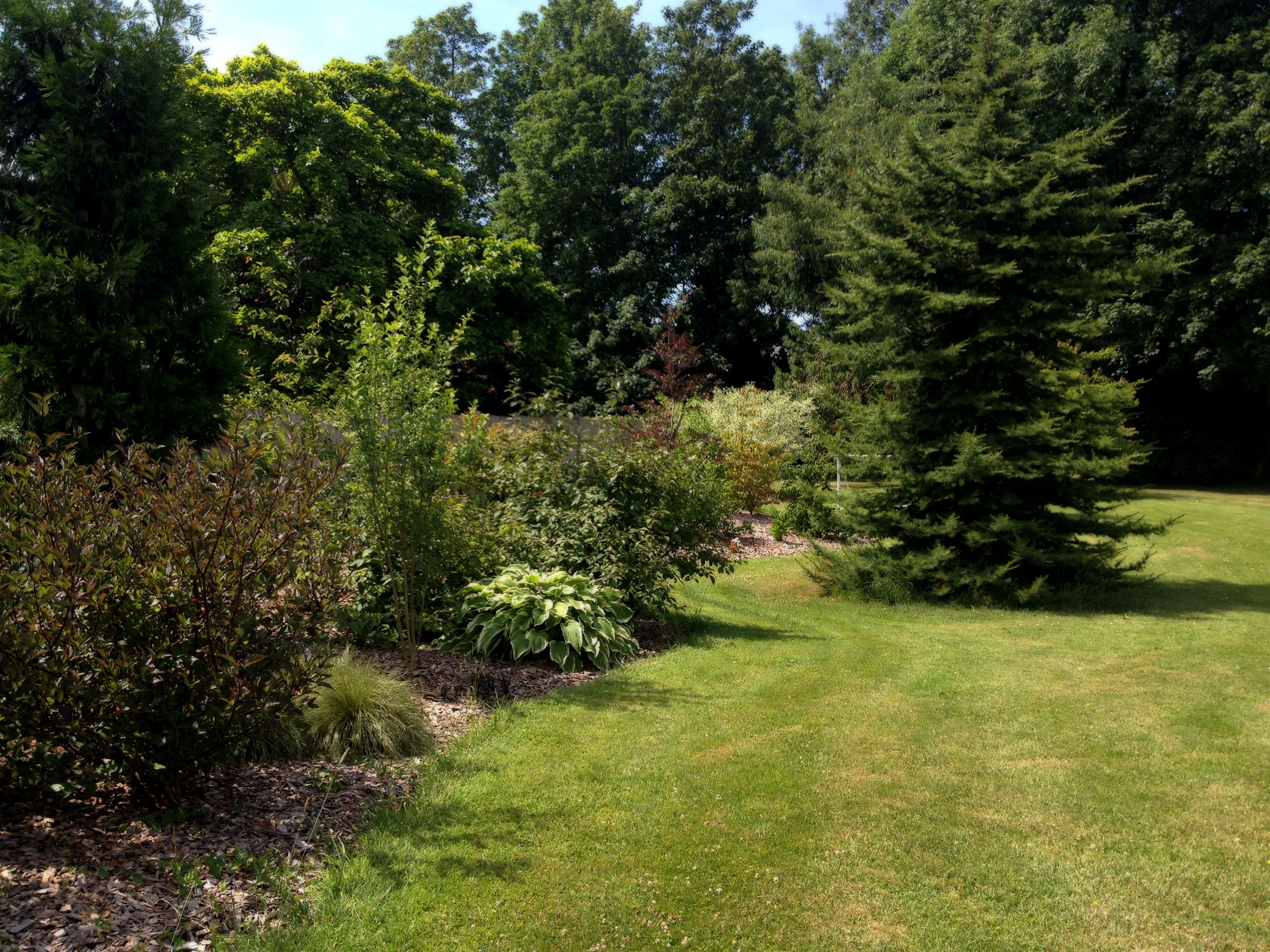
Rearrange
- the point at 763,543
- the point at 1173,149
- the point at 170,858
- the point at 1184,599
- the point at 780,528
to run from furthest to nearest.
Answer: the point at 1173,149 < the point at 780,528 < the point at 763,543 < the point at 1184,599 < the point at 170,858

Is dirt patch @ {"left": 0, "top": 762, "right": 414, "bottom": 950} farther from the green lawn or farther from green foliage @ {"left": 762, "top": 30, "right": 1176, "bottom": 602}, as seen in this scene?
green foliage @ {"left": 762, "top": 30, "right": 1176, "bottom": 602}

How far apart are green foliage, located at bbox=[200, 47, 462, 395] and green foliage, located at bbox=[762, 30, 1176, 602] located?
10.9 meters

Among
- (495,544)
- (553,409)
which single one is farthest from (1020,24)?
(495,544)

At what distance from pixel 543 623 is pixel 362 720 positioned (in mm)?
Answer: 2132

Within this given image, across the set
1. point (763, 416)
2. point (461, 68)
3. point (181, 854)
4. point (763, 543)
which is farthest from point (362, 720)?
point (461, 68)

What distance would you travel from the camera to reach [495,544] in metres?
7.35

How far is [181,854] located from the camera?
134 inches

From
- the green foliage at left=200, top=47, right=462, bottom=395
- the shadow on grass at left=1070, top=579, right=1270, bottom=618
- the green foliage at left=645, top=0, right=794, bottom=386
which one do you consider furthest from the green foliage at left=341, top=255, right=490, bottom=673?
the green foliage at left=645, top=0, right=794, bottom=386

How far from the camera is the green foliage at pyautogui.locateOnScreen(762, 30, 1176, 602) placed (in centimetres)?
995

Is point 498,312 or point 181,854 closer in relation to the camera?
point 181,854

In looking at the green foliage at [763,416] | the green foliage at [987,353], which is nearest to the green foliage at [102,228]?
the green foliage at [987,353]

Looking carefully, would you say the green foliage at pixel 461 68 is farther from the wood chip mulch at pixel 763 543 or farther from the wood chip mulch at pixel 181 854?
the wood chip mulch at pixel 181 854

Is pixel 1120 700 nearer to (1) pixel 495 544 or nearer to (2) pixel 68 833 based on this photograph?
(1) pixel 495 544

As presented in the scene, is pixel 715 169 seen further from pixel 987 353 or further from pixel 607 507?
pixel 607 507
